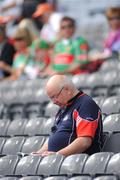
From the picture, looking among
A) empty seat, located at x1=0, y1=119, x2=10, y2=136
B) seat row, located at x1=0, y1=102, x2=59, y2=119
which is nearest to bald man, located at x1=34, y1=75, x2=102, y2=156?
empty seat, located at x1=0, y1=119, x2=10, y2=136

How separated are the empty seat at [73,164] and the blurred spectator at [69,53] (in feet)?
13.8

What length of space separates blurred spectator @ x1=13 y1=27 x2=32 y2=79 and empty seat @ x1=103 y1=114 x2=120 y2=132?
389 centimetres

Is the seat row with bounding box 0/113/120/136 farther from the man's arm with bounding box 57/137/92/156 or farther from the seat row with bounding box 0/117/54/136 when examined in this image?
the man's arm with bounding box 57/137/92/156

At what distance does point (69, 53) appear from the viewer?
34.4ft

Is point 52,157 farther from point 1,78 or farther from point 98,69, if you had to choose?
point 1,78

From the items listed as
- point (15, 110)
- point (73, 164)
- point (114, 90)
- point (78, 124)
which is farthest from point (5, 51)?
point (73, 164)

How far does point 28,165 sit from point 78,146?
0.40m

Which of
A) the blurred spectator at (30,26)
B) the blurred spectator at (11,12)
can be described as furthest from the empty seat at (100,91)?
the blurred spectator at (11,12)

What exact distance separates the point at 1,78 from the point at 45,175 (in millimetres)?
5335

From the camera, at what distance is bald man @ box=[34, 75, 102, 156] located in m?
6.52

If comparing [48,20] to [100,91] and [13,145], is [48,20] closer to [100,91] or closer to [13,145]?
[100,91]

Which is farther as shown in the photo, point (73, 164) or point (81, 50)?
point (81, 50)

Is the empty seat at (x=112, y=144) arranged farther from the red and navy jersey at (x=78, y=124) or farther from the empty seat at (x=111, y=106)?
the empty seat at (x=111, y=106)

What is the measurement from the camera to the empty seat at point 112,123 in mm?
7016
